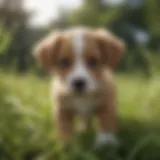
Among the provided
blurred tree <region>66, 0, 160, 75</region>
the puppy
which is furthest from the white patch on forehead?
blurred tree <region>66, 0, 160, 75</region>

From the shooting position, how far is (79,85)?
138cm

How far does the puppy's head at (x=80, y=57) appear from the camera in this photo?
4.53ft

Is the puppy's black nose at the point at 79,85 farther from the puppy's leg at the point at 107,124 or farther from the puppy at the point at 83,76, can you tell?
the puppy's leg at the point at 107,124

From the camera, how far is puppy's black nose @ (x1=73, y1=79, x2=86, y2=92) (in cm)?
137

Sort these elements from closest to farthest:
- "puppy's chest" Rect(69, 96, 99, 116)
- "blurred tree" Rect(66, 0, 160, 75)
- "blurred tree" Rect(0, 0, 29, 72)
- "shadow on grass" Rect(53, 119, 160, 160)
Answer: "shadow on grass" Rect(53, 119, 160, 160)
"puppy's chest" Rect(69, 96, 99, 116)
"blurred tree" Rect(0, 0, 29, 72)
"blurred tree" Rect(66, 0, 160, 75)

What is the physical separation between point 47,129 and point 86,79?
11.4 inches

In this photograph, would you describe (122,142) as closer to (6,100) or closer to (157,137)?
(157,137)

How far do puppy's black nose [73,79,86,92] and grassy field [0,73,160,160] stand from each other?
0.56ft

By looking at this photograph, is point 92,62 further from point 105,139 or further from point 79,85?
point 105,139

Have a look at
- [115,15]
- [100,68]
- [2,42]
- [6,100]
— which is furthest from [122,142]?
[115,15]

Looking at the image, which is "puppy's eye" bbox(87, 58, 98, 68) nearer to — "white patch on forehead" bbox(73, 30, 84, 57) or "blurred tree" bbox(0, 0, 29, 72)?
"white patch on forehead" bbox(73, 30, 84, 57)

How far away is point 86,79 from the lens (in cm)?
138

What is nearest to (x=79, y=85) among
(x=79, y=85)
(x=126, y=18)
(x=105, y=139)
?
(x=79, y=85)

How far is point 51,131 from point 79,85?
0.80 feet
